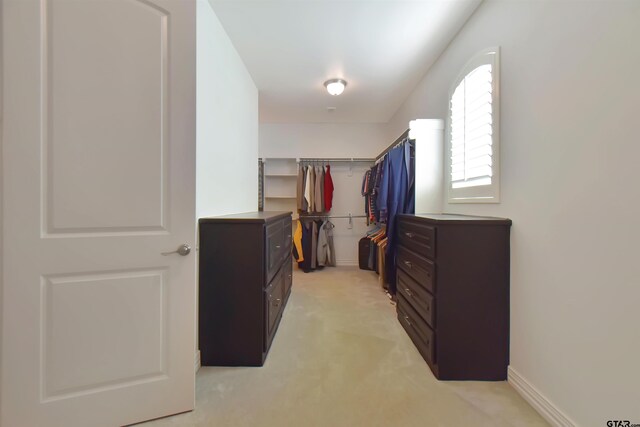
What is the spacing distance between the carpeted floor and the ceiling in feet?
8.07

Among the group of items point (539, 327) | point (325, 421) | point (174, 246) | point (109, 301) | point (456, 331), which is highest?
point (174, 246)

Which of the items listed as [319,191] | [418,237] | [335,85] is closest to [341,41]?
[335,85]

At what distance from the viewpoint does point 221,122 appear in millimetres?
2049

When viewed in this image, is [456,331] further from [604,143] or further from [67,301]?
[67,301]

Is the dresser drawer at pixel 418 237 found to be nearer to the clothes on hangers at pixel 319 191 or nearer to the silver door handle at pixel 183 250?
the silver door handle at pixel 183 250

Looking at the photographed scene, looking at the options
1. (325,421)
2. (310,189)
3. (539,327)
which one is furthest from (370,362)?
(310,189)

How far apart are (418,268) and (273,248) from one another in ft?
3.62

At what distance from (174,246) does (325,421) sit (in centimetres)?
115

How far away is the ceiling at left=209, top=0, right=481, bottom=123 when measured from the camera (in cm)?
177

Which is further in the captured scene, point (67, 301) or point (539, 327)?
point (539, 327)

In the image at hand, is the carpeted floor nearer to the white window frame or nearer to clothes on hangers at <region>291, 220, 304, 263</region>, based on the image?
the white window frame

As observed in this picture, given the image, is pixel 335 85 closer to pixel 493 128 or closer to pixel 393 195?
pixel 393 195

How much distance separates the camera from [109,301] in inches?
46.9

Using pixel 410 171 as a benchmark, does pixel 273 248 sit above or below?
below
